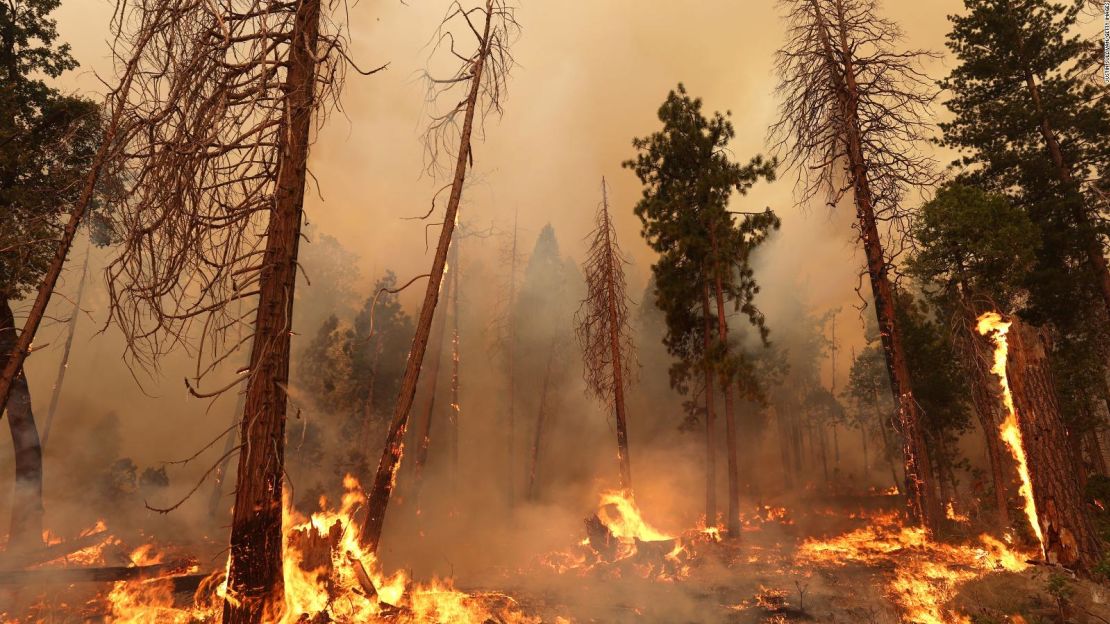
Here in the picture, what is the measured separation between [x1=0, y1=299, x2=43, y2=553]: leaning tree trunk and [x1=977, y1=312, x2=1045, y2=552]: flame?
1843 centimetres

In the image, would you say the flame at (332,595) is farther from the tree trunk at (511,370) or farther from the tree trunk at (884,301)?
the tree trunk at (511,370)

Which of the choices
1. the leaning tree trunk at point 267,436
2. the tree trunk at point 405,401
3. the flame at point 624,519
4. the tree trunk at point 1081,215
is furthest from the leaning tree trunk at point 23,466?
the tree trunk at point 1081,215

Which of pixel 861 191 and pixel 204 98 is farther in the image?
pixel 861 191

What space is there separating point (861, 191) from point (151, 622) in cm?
1464

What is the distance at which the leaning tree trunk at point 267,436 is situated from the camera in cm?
485

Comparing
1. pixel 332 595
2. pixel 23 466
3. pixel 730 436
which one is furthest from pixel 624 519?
pixel 23 466

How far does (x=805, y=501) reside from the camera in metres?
26.3

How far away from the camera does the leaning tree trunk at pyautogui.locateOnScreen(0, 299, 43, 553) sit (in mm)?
11070

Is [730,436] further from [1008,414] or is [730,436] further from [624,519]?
[1008,414]

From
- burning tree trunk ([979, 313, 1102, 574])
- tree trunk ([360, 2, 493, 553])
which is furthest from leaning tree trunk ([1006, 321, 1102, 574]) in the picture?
tree trunk ([360, 2, 493, 553])

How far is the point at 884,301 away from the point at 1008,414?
384 cm

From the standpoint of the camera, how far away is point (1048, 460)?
23.6 ft

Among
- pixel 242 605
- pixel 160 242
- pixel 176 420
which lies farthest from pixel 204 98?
pixel 176 420

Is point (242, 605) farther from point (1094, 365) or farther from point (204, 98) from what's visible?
point (1094, 365)
